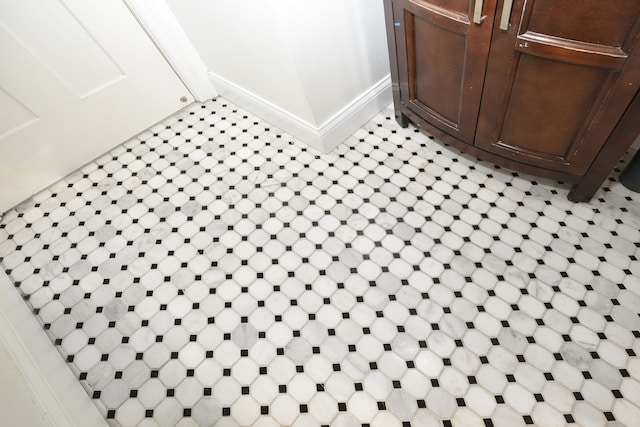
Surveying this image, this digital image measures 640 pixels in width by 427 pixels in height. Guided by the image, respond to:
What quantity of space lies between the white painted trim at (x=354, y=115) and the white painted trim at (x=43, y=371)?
183 centimetres

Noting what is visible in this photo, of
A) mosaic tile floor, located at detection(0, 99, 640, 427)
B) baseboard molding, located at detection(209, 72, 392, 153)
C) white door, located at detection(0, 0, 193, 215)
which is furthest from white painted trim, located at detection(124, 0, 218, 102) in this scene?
mosaic tile floor, located at detection(0, 99, 640, 427)

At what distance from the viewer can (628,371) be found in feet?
5.12

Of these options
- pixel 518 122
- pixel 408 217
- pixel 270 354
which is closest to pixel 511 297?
pixel 408 217

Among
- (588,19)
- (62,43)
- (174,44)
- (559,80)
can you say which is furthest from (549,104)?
(62,43)

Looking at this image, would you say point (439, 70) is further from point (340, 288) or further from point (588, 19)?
point (340, 288)

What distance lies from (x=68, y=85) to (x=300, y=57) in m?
1.52

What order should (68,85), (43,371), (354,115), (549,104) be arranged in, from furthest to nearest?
(354,115)
(68,85)
(43,371)
(549,104)

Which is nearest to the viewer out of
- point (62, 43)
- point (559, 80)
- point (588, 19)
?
point (588, 19)

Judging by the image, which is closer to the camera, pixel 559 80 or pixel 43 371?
pixel 559 80

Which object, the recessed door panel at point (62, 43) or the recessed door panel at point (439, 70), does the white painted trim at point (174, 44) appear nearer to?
the recessed door panel at point (62, 43)

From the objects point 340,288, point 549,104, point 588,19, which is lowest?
point 340,288

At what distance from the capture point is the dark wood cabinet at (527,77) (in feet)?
4.21

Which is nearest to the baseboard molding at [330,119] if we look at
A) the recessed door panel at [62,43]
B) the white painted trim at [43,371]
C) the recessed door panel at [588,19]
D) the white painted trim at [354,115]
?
the white painted trim at [354,115]

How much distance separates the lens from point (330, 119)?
94.1 inches
